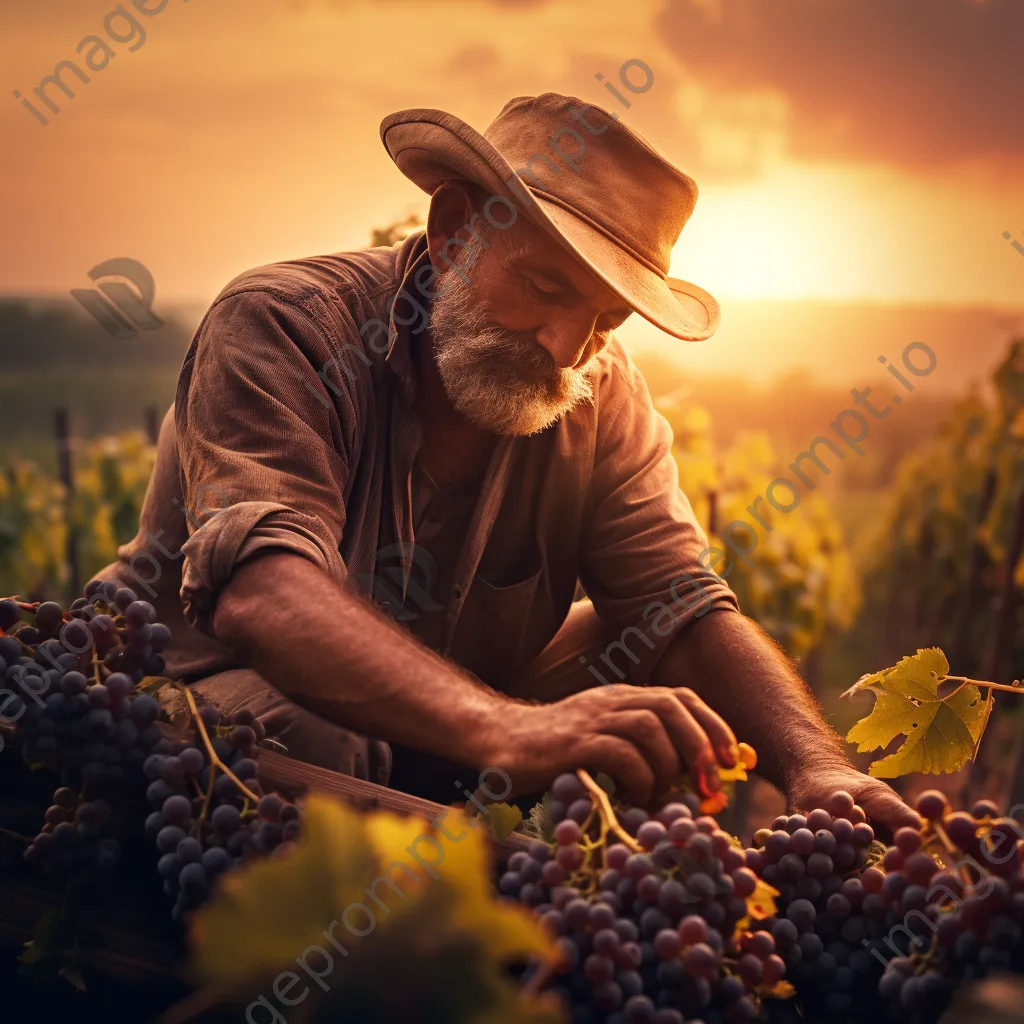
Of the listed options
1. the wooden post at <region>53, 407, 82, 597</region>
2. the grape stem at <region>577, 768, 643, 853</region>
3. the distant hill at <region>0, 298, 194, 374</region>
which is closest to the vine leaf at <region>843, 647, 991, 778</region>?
the grape stem at <region>577, 768, 643, 853</region>

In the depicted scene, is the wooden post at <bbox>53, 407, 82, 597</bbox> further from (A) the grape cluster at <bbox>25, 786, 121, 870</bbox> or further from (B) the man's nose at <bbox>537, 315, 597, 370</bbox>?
(A) the grape cluster at <bbox>25, 786, 121, 870</bbox>

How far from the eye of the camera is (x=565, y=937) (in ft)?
4.16

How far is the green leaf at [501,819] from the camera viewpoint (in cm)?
146

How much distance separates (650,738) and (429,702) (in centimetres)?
35

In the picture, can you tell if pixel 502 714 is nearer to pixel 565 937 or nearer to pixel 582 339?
pixel 565 937

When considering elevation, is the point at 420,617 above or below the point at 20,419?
above

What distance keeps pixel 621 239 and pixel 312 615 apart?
1126mm

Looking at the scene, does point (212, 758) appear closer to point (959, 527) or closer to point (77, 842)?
point (77, 842)

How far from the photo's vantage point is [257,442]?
201 cm

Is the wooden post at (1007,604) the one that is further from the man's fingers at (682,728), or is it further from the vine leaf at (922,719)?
the man's fingers at (682,728)

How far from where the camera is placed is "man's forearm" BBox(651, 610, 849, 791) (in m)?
2.05

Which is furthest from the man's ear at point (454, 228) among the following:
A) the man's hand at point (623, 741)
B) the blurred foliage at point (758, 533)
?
the blurred foliage at point (758, 533)

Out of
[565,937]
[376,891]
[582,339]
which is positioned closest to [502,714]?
[565,937]

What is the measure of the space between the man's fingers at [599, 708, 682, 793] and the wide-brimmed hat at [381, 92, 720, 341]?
977 millimetres
